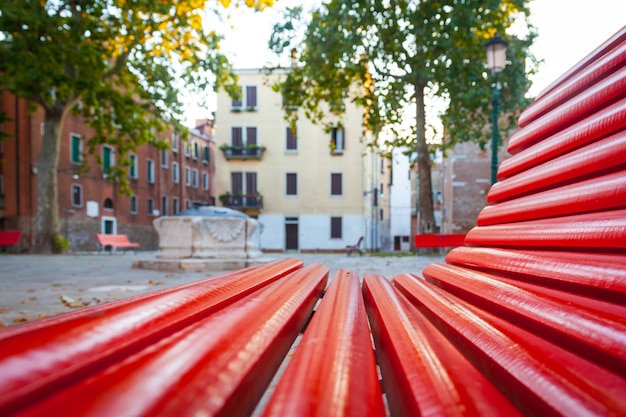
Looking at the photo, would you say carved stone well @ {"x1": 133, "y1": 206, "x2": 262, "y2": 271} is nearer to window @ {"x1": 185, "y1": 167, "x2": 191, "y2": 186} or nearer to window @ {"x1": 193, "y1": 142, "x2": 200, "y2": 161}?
window @ {"x1": 185, "y1": 167, "x2": 191, "y2": 186}

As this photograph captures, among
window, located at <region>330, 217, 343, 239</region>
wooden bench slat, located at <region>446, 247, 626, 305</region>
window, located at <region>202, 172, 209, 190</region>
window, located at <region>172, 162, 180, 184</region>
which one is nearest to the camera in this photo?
wooden bench slat, located at <region>446, 247, 626, 305</region>

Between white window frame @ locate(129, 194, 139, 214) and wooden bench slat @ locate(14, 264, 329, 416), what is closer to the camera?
wooden bench slat @ locate(14, 264, 329, 416)

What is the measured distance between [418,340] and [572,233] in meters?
0.54

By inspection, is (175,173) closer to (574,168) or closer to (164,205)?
(164,205)

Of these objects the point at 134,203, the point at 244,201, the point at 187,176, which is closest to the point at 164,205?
the point at 187,176

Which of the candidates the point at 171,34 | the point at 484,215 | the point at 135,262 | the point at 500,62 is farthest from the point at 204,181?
the point at 484,215

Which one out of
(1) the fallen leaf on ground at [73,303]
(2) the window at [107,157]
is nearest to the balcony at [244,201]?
(2) the window at [107,157]

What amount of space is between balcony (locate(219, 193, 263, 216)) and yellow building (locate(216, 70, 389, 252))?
64mm

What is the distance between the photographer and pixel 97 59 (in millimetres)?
12000

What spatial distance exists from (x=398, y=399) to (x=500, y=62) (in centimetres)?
960

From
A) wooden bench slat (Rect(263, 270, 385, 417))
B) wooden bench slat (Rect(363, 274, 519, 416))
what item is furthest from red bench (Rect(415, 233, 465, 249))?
wooden bench slat (Rect(263, 270, 385, 417))

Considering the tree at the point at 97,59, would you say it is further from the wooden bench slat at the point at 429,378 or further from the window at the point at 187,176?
the window at the point at 187,176

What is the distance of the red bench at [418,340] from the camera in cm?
60

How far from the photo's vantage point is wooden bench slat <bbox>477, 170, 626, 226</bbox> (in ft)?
3.81
